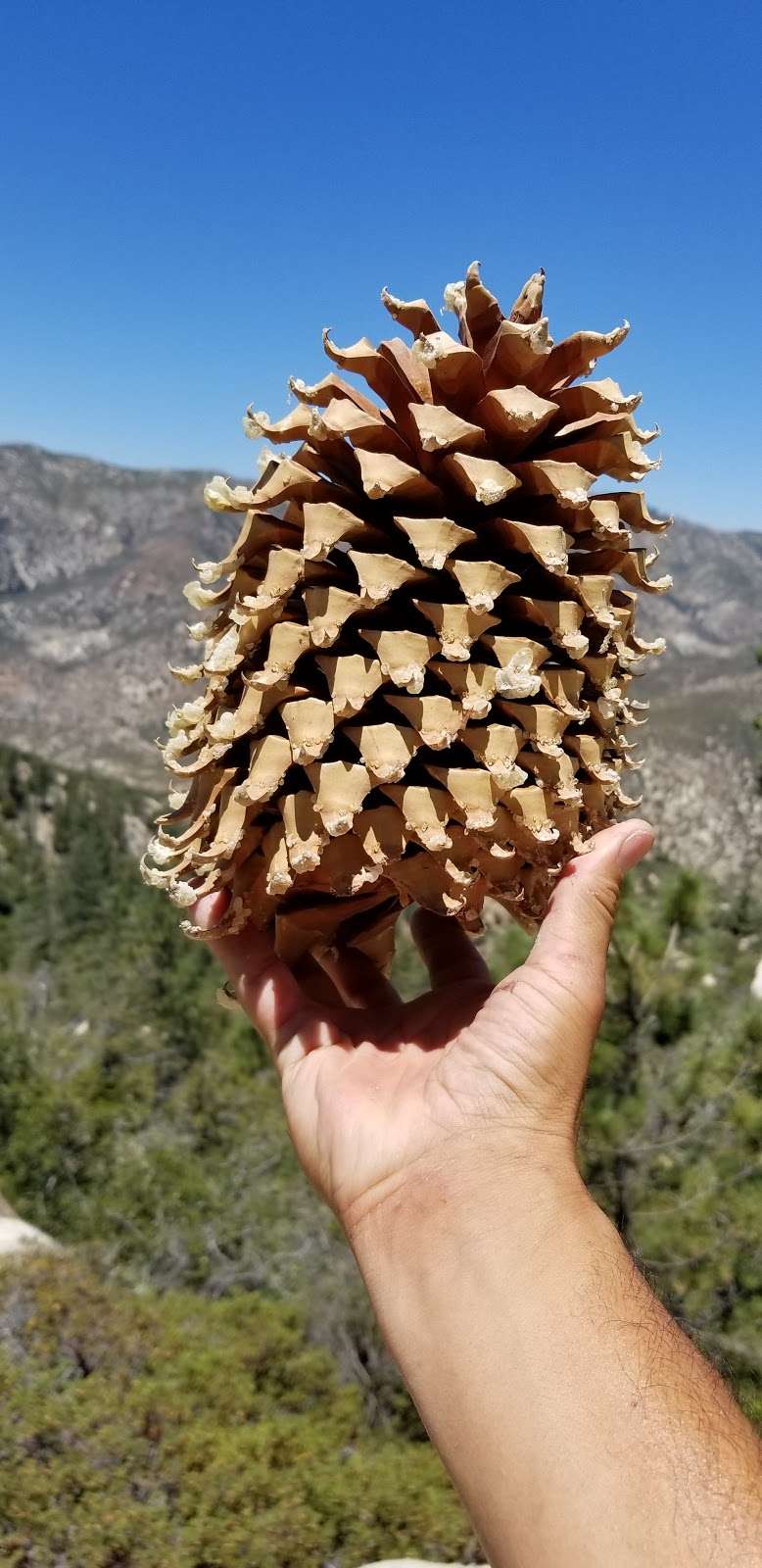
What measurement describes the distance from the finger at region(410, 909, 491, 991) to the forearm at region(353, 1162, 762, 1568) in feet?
3.35

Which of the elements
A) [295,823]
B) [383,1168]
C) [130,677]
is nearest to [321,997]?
[383,1168]

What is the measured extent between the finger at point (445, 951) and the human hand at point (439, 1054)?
23 centimetres

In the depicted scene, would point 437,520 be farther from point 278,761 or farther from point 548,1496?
point 548,1496

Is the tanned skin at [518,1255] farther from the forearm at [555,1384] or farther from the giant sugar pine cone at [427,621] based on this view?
the giant sugar pine cone at [427,621]

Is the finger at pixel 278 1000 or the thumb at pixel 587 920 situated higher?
the thumb at pixel 587 920

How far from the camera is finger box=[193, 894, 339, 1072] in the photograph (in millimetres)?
2857

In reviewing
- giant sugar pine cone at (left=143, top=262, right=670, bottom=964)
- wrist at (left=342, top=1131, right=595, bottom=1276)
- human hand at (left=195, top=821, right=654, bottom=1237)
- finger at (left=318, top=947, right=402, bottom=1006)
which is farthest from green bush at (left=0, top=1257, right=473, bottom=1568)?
giant sugar pine cone at (left=143, top=262, right=670, bottom=964)

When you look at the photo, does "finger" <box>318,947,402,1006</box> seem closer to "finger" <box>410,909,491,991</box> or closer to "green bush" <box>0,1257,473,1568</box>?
"finger" <box>410,909,491,991</box>

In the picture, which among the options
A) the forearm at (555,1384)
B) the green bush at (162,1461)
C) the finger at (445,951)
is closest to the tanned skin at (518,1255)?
the forearm at (555,1384)

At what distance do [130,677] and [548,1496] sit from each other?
200 metres

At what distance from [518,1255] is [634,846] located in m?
1.16

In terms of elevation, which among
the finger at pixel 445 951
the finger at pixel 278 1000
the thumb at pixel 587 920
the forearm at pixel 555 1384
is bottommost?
the forearm at pixel 555 1384

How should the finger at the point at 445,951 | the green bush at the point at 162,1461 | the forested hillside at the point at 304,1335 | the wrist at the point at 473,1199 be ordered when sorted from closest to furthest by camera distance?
the wrist at the point at 473,1199 < the finger at the point at 445,951 < the green bush at the point at 162,1461 < the forested hillside at the point at 304,1335

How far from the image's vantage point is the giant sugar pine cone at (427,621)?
221cm
